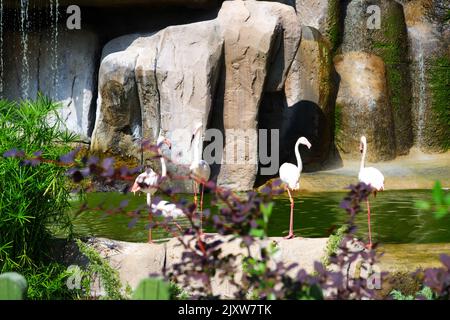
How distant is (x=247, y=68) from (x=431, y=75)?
3709mm

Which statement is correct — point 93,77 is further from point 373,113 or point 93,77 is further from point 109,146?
point 373,113

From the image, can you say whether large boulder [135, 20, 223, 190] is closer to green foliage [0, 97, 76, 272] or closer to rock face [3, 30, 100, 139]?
rock face [3, 30, 100, 139]

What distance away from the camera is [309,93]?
1065 cm

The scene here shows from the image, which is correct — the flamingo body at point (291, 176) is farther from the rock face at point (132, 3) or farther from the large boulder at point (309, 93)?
the rock face at point (132, 3)

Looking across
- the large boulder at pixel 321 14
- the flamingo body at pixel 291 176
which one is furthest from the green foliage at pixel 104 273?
the large boulder at pixel 321 14

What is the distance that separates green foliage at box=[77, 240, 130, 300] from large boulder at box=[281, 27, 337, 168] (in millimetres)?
6494

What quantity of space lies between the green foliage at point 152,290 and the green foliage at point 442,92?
10.2 metres

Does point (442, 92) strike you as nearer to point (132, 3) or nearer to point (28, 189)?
point (132, 3)

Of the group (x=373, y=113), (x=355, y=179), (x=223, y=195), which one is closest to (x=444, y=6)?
(x=373, y=113)

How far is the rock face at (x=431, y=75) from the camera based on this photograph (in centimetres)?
1162

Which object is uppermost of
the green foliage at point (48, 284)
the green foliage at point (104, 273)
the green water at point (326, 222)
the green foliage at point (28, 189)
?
the green foliage at point (28, 189)

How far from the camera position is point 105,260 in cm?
424

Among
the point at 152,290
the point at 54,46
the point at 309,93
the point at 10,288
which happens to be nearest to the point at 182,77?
the point at 309,93

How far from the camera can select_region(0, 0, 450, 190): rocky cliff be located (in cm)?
940
